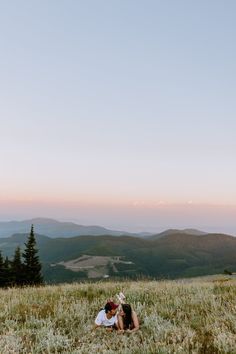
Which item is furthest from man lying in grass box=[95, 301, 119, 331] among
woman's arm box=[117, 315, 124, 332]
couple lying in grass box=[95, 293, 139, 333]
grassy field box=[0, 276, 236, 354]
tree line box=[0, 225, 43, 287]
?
tree line box=[0, 225, 43, 287]

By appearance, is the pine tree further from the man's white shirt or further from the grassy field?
the man's white shirt

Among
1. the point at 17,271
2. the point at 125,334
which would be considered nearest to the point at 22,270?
the point at 17,271

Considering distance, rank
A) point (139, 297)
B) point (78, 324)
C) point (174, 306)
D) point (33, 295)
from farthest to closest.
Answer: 1. point (33, 295)
2. point (139, 297)
3. point (174, 306)
4. point (78, 324)

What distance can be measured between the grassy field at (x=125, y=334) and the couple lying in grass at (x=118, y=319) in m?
0.24

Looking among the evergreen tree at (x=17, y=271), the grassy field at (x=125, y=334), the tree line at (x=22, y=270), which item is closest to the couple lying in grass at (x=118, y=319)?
the grassy field at (x=125, y=334)

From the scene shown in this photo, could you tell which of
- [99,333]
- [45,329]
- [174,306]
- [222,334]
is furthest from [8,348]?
[174,306]

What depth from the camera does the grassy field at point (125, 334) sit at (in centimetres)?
704

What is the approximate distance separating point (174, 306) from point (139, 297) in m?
1.42

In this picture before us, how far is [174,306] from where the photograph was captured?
397 inches

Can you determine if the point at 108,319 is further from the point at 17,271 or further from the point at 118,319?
the point at 17,271

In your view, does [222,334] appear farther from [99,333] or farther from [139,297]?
[139,297]

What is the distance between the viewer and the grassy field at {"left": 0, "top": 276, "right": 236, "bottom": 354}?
23.1ft

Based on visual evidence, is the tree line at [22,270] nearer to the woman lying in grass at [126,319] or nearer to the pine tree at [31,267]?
the pine tree at [31,267]

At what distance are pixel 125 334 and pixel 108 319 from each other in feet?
2.62
